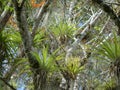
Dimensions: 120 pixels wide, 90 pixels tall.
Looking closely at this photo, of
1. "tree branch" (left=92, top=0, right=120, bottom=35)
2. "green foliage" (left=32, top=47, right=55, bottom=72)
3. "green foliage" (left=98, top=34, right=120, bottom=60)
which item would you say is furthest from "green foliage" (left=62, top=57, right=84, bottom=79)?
"tree branch" (left=92, top=0, right=120, bottom=35)

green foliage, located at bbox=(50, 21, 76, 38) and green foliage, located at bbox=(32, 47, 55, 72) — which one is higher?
green foliage, located at bbox=(50, 21, 76, 38)

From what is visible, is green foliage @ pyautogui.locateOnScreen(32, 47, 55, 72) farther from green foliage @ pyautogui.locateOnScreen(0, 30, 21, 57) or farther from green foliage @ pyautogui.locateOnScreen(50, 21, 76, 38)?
green foliage @ pyautogui.locateOnScreen(50, 21, 76, 38)

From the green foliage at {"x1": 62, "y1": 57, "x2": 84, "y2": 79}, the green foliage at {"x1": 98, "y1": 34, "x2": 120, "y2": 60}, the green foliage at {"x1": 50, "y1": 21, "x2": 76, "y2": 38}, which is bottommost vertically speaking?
the green foliage at {"x1": 62, "y1": 57, "x2": 84, "y2": 79}

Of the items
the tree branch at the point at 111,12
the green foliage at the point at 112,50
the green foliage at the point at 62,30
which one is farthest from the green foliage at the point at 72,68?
the green foliage at the point at 62,30

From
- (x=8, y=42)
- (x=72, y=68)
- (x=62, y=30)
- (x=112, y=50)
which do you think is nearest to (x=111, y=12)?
(x=112, y=50)

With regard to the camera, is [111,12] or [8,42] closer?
[111,12]

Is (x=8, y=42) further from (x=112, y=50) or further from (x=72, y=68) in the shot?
(x=112, y=50)

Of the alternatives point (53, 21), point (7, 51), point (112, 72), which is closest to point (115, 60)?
point (112, 72)

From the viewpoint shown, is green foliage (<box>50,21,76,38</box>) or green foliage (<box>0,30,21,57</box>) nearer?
green foliage (<box>0,30,21,57</box>)

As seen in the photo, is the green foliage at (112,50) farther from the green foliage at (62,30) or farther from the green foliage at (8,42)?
the green foliage at (62,30)

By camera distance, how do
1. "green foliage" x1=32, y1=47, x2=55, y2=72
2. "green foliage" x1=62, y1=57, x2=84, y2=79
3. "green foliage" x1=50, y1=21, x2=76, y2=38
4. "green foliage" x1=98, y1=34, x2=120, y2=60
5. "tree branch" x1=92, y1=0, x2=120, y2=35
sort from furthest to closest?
1. "green foliage" x1=50, y1=21, x2=76, y2=38
2. "green foliage" x1=62, y1=57, x2=84, y2=79
3. "tree branch" x1=92, y1=0, x2=120, y2=35
4. "green foliage" x1=32, y1=47, x2=55, y2=72
5. "green foliage" x1=98, y1=34, x2=120, y2=60

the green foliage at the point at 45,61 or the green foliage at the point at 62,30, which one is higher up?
the green foliage at the point at 62,30

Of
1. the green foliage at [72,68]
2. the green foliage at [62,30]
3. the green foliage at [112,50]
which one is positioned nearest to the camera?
the green foliage at [112,50]

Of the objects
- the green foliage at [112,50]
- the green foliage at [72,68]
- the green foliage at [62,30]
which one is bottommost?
the green foliage at [72,68]
